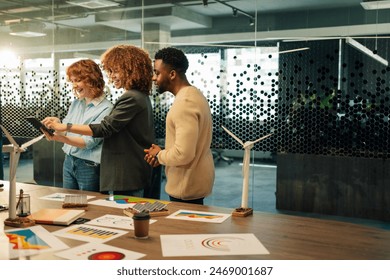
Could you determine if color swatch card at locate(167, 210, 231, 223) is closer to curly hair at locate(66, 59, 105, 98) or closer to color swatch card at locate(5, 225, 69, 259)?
color swatch card at locate(5, 225, 69, 259)

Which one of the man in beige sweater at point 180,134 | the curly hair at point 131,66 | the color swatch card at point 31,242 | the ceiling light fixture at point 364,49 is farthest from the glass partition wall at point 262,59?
the color swatch card at point 31,242

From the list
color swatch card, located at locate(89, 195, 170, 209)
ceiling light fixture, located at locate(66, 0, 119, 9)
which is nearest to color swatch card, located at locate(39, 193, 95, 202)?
color swatch card, located at locate(89, 195, 170, 209)

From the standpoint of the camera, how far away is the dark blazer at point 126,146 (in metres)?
2.57

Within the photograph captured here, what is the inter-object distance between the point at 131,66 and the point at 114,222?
1072 mm

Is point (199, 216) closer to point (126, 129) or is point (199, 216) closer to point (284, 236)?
point (284, 236)

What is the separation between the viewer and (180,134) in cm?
213

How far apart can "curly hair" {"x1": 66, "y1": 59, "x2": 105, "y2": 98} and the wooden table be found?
106 centimetres

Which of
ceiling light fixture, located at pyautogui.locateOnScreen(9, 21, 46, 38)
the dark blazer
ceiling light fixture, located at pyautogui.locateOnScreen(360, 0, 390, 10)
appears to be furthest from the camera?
ceiling light fixture, located at pyautogui.locateOnScreen(9, 21, 46, 38)

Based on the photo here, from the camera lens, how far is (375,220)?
13.5 feet

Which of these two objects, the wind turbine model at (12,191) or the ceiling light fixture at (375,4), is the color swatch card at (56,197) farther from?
the ceiling light fixture at (375,4)

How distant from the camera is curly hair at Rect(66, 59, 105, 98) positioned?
9.90ft

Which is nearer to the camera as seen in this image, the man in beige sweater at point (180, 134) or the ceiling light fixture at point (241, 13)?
the man in beige sweater at point (180, 134)

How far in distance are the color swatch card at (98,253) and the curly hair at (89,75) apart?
1607mm

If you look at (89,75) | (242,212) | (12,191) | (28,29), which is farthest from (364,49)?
(28,29)
